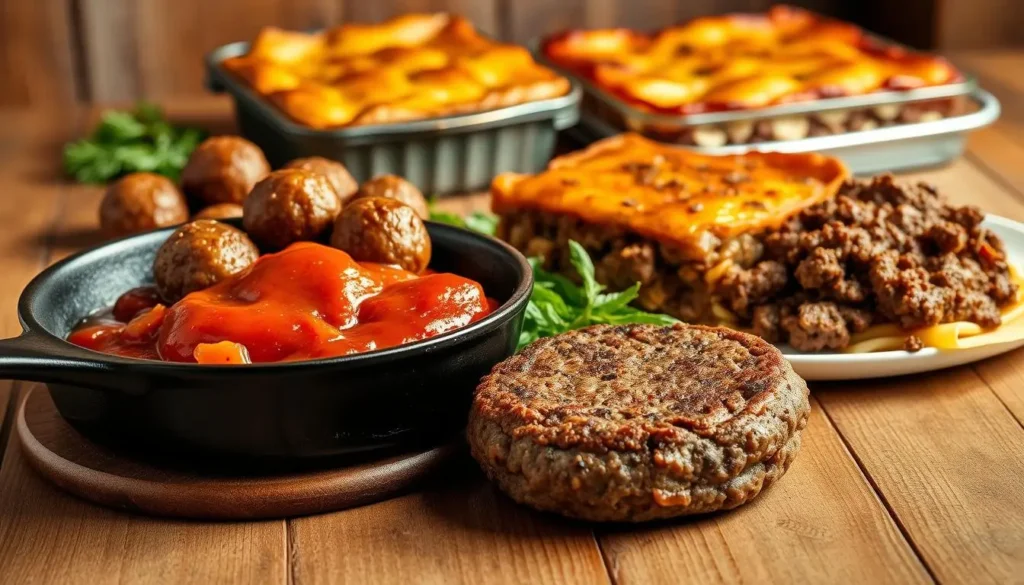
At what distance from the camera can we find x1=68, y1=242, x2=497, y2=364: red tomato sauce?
1989 millimetres

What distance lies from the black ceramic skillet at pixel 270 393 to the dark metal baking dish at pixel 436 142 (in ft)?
4.75

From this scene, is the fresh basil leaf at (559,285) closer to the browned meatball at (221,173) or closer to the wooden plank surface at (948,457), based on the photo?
the wooden plank surface at (948,457)

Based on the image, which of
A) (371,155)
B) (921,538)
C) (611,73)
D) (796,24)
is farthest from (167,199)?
(796,24)

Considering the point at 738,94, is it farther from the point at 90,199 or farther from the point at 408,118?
the point at 90,199

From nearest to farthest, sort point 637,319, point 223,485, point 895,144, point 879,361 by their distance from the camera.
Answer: point 223,485 < point 879,361 < point 637,319 < point 895,144

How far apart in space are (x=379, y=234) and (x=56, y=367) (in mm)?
632

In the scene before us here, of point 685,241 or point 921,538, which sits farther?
point 685,241

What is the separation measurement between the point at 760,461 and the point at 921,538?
256 mm

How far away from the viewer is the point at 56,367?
74.2 inches

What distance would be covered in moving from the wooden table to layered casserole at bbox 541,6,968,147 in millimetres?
1621

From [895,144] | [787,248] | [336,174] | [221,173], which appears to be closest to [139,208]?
[221,173]

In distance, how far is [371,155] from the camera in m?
3.59

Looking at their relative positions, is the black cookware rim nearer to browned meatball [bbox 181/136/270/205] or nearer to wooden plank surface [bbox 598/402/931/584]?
wooden plank surface [bbox 598/402/931/584]

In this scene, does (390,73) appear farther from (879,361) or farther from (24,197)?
(879,361)
